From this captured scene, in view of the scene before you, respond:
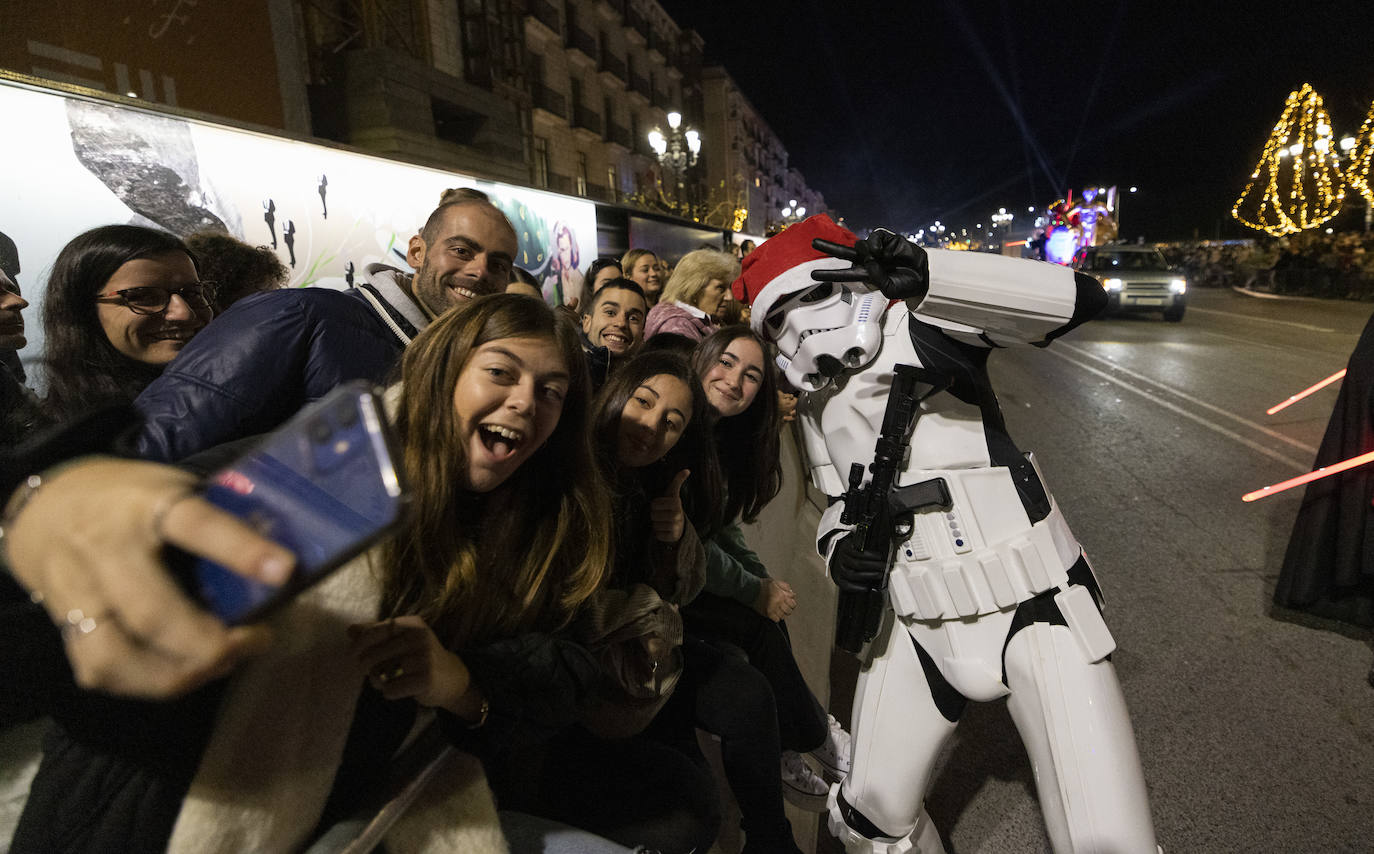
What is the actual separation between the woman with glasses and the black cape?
14.2 ft

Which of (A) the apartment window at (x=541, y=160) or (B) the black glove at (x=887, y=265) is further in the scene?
(A) the apartment window at (x=541, y=160)

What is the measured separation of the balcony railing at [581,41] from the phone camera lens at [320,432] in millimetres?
21972

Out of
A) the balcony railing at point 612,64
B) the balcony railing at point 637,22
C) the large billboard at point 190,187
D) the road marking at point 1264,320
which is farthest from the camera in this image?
the balcony railing at point 637,22

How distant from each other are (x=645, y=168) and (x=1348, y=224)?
23.4 metres

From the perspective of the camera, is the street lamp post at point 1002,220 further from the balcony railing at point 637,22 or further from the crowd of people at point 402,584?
the crowd of people at point 402,584

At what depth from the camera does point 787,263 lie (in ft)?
6.02

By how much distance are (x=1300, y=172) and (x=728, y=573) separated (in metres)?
26.6

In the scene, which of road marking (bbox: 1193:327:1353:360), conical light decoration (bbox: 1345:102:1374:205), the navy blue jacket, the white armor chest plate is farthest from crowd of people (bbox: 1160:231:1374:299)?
the navy blue jacket

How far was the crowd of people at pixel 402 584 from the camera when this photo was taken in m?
0.52

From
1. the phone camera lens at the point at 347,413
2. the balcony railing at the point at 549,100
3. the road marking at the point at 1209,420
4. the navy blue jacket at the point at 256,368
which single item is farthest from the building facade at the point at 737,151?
the phone camera lens at the point at 347,413

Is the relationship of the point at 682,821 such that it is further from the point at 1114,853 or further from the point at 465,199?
the point at 465,199

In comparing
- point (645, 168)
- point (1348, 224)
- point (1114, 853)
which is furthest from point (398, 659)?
point (1348, 224)

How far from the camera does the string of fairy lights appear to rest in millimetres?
17297

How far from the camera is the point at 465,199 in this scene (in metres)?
1.97
